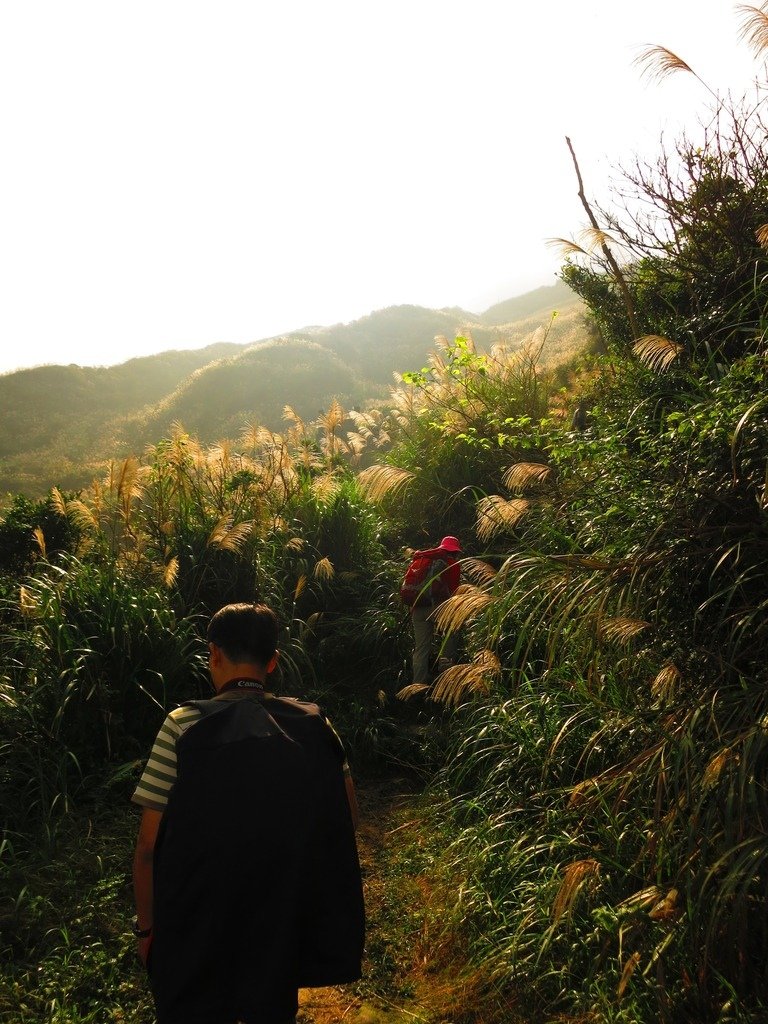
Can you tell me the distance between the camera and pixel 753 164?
583cm

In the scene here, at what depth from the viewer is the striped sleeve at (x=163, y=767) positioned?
212 centimetres

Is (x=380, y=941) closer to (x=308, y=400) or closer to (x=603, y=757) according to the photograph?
(x=603, y=757)

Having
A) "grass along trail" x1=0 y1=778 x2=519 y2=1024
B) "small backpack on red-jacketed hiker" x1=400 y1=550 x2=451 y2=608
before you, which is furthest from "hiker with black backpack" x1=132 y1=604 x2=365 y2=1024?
"small backpack on red-jacketed hiker" x1=400 y1=550 x2=451 y2=608

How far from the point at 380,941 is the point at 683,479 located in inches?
116

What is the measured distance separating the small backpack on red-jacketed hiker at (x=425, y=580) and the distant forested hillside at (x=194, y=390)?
12510 mm

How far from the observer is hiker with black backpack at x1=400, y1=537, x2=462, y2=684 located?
6746mm

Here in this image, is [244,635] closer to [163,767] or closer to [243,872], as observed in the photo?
[163,767]

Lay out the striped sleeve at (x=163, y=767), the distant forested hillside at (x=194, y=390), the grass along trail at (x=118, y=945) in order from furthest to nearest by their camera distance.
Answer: the distant forested hillside at (x=194, y=390) < the grass along trail at (x=118, y=945) < the striped sleeve at (x=163, y=767)

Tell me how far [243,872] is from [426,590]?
4859 mm

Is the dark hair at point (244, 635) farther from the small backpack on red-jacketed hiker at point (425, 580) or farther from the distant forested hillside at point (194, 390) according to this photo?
the distant forested hillside at point (194, 390)

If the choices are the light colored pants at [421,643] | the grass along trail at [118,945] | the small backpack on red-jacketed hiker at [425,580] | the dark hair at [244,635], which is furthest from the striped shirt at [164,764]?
the light colored pants at [421,643]

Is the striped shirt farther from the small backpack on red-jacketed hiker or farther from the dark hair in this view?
the small backpack on red-jacketed hiker

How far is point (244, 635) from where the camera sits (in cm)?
227

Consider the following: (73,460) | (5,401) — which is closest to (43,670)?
(73,460)
